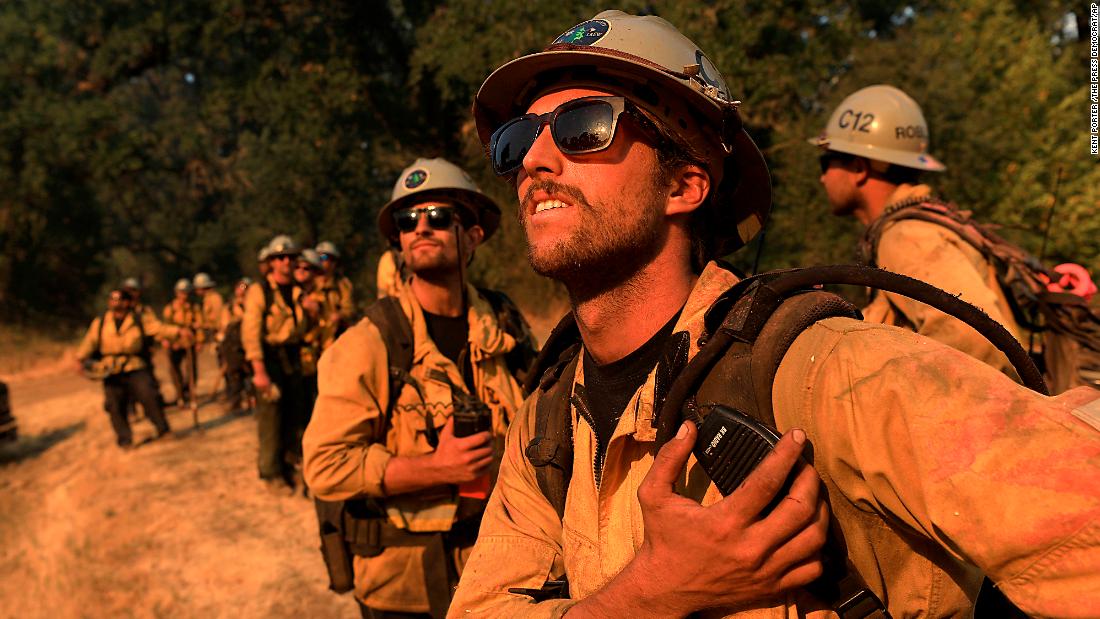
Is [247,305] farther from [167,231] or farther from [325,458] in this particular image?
[167,231]

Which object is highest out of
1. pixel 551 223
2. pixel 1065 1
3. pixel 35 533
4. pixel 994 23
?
pixel 1065 1

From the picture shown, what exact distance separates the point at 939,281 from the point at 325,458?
2723mm

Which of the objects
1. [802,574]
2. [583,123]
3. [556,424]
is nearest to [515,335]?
[556,424]

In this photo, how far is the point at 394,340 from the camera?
3.10m

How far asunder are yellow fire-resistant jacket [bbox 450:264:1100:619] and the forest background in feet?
36.5

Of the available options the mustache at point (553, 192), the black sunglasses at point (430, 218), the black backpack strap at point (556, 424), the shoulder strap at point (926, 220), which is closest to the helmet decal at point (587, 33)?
the mustache at point (553, 192)

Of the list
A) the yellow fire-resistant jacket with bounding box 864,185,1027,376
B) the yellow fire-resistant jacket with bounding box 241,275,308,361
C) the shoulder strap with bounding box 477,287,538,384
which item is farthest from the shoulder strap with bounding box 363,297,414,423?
the yellow fire-resistant jacket with bounding box 241,275,308,361

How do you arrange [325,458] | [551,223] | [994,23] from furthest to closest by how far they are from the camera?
[994,23] → [325,458] → [551,223]

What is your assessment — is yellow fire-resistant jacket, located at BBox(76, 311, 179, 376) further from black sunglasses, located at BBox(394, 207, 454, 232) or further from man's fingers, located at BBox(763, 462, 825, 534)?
man's fingers, located at BBox(763, 462, 825, 534)

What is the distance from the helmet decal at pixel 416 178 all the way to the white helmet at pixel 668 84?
1.60 m

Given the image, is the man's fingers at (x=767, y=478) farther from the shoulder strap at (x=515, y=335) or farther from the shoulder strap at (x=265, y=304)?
the shoulder strap at (x=265, y=304)

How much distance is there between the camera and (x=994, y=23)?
14555 millimetres

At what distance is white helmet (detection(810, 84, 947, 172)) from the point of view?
12.4 ft

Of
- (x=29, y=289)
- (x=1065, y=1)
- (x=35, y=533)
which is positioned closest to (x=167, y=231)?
(x=29, y=289)
